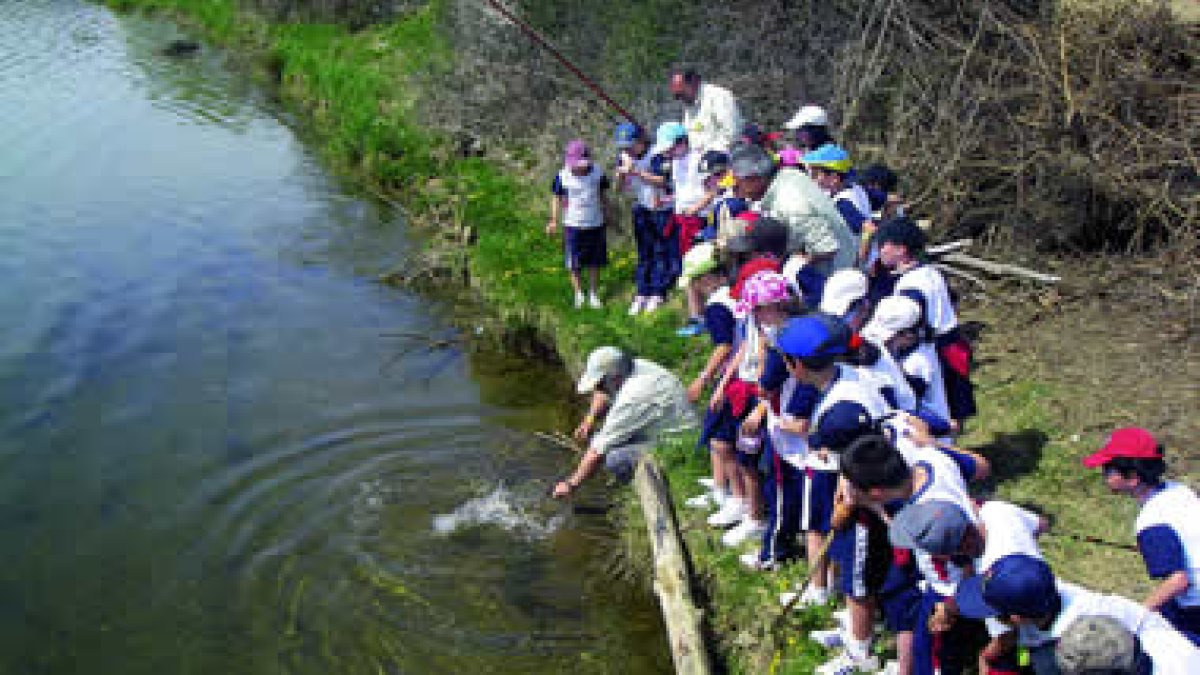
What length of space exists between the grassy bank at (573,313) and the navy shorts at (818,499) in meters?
0.56

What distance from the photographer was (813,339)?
4.41 metres

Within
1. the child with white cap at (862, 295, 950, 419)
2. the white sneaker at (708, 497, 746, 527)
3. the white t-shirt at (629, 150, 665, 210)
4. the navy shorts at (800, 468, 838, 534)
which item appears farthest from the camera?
the white t-shirt at (629, 150, 665, 210)

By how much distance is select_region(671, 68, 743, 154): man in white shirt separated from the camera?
835 cm

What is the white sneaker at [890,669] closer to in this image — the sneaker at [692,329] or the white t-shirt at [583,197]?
the sneaker at [692,329]

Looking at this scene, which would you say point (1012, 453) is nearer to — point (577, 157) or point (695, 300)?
point (695, 300)

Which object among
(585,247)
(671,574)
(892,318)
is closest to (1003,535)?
(892,318)

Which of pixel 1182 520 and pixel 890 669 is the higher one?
pixel 1182 520

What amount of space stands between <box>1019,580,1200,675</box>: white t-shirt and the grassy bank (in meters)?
1.60

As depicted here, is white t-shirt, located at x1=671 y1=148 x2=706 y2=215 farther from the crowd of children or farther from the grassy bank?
the grassy bank

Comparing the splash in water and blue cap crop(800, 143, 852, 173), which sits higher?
blue cap crop(800, 143, 852, 173)

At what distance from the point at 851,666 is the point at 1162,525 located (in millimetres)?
1613

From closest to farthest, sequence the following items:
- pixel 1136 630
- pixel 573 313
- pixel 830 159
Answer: pixel 1136 630 < pixel 830 159 < pixel 573 313

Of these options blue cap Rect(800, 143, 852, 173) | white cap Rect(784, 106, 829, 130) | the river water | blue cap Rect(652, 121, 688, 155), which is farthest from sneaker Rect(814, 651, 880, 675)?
blue cap Rect(652, 121, 688, 155)

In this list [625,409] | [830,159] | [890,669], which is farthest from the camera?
[830,159]
